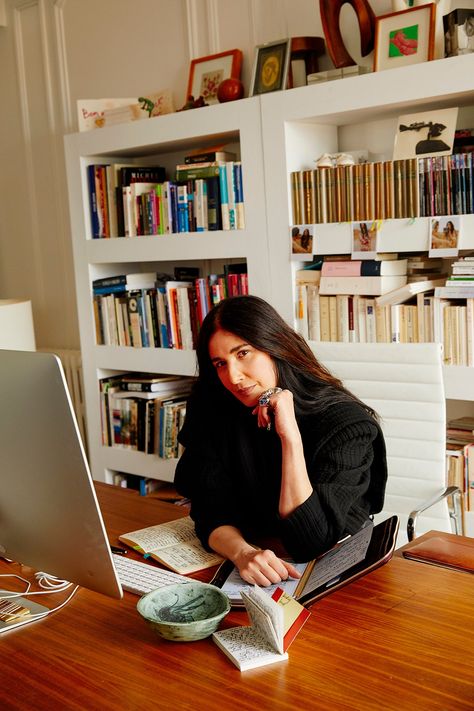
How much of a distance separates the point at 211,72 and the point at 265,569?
2524mm

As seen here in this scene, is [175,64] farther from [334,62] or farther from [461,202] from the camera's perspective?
[461,202]

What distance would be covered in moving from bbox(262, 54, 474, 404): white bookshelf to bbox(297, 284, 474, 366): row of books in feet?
0.20

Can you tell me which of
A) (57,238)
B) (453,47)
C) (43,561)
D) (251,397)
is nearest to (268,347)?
(251,397)

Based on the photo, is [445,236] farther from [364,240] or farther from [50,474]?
[50,474]

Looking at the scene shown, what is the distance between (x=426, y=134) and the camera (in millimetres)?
2727

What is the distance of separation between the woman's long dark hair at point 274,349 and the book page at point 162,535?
319mm

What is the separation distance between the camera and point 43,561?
141cm

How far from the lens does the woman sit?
167 centimetres

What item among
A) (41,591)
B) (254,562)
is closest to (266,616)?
(254,562)

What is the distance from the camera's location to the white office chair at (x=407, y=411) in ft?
7.17

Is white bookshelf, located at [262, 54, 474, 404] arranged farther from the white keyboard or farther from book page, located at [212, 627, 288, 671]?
book page, located at [212, 627, 288, 671]

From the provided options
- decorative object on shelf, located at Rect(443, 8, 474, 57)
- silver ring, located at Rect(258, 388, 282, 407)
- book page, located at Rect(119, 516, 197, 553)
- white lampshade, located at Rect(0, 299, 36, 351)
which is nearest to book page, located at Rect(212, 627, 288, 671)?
book page, located at Rect(119, 516, 197, 553)

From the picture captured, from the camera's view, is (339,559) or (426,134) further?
(426,134)

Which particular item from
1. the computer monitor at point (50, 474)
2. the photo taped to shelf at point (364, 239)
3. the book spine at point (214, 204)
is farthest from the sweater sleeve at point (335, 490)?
the book spine at point (214, 204)
